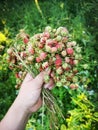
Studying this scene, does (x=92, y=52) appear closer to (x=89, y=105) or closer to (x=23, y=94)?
(x=89, y=105)

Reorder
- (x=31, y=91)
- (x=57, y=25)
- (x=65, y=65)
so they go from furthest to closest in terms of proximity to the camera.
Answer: (x=57, y=25) → (x=31, y=91) → (x=65, y=65)

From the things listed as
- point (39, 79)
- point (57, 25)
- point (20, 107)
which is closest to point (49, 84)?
point (39, 79)

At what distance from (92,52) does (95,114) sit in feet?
1.51

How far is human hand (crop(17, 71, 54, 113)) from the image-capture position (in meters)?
2.00

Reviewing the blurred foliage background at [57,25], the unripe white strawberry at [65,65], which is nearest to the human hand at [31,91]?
the unripe white strawberry at [65,65]

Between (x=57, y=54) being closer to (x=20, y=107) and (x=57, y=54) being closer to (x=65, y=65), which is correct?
(x=65, y=65)

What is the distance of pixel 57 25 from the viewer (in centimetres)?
330

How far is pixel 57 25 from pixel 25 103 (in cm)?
134

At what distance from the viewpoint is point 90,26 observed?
8.86 feet

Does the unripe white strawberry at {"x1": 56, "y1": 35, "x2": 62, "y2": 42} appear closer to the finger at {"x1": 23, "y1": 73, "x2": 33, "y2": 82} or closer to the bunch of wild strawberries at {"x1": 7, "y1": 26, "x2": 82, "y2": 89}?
the bunch of wild strawberries at {"x1": 7, "y1": 26, "x2": 82, "y2": 89}

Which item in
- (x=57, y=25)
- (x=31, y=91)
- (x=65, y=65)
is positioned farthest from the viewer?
(x=57, y=25)

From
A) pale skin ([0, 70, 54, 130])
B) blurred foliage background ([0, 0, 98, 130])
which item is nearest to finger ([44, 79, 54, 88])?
pale skin ([0, 70, 54, 130])

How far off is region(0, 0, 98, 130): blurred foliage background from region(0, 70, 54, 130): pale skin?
0.65 metres

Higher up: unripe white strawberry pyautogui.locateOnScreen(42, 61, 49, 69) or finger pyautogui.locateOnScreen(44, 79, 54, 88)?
unripe white strawberry pyautogui.locateOnScreen(42, 61, 49, 69)
